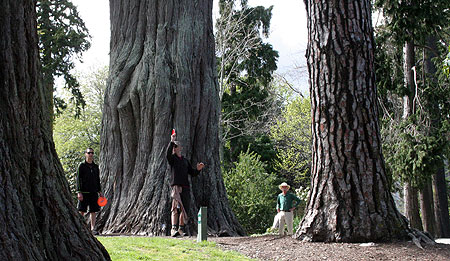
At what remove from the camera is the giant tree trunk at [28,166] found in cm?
411

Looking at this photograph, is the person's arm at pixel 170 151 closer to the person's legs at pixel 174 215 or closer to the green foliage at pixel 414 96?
the person's legs at pixel 174 215

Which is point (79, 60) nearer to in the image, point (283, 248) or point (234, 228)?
point (234, 228)

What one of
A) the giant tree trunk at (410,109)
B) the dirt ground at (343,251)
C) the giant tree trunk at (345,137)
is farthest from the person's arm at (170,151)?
the giant tree trunk at (410,109)

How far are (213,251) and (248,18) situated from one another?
2529 centimetres

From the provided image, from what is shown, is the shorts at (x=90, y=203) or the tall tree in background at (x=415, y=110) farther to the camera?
the tall tree in background at (x=415, y=110)

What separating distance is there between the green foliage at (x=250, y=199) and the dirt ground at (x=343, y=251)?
38.6ft

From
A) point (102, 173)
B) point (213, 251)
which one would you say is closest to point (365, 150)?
point (213, 251)

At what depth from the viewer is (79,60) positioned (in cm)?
2041

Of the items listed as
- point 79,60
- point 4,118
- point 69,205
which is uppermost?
point 79,60

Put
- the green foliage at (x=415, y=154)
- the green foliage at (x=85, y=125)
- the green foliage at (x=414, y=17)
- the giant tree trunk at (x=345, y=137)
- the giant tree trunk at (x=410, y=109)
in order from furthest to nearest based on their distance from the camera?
the green foliage at (x=85, y=125) < the giant tree trunk at (x=410, y=109) < the green foliage at (x=415, y=154) < the green foliage at (x=414, y=17) < the giant tree trunk at (x=345, y=137)

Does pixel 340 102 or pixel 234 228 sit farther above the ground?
pixel 340 102

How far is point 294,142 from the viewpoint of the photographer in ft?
117

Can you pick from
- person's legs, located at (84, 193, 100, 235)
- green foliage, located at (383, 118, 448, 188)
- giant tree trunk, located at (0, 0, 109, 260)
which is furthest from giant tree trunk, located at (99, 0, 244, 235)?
giant tree trunk, located at (0, 0, 109, 260)

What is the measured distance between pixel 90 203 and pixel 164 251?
14.3 feet
